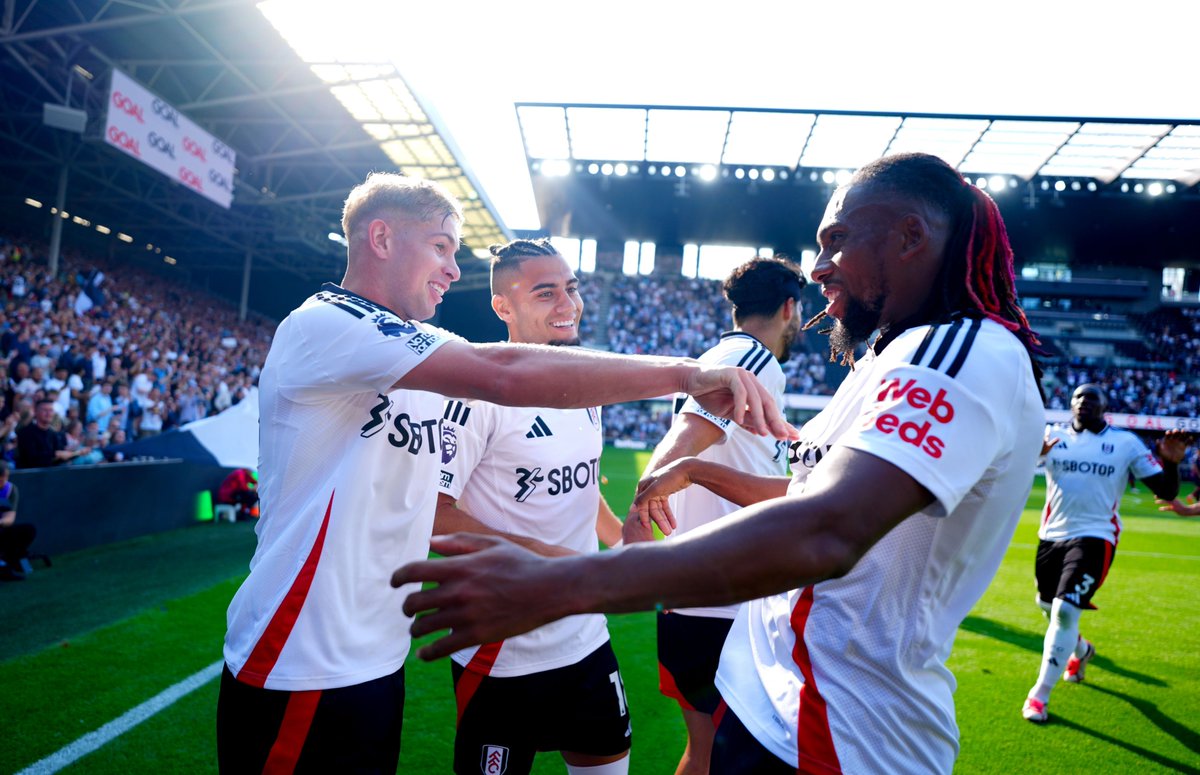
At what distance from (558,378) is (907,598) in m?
0.97

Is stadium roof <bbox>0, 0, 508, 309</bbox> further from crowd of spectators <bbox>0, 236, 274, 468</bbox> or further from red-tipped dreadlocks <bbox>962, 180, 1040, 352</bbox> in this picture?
red-tipped dreadlocks <bbox>962, 180, 1040, 352</bbox>

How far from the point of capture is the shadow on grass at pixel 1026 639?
6242 mm

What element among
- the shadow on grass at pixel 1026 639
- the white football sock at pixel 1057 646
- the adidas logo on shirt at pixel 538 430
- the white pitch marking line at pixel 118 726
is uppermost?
the adidas logo on shirt at pixel 538 430

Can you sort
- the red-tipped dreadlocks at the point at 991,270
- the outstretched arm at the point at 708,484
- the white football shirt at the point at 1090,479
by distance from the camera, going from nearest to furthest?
the red-tipped dreadlocks at the point at 991,270 → the outstretched arm at the point at 708,484 → the white football shirt at the point at 1090,479

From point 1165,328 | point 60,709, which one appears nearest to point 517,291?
point 60,709

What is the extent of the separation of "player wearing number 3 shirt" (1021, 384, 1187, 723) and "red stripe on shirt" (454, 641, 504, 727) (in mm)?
4778

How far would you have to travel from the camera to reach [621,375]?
190 centimetres

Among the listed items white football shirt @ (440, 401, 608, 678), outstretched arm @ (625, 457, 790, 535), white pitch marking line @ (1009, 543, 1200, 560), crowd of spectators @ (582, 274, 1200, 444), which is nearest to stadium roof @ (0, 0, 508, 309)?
crowd of spectators @ (582, 274, 1200, 444)

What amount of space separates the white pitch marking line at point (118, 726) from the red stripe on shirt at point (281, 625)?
2786 mm

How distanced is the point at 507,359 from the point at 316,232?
1161 inches

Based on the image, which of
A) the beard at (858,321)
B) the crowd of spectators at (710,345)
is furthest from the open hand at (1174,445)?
the crowd of spectators at (710,345)

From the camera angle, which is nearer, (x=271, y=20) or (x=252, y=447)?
(x=252, y=447)

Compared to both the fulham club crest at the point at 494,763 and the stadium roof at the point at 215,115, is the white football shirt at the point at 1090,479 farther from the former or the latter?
the stadium roof at the point at 215,115

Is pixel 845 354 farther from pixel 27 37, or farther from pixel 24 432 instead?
pixel 27 37
